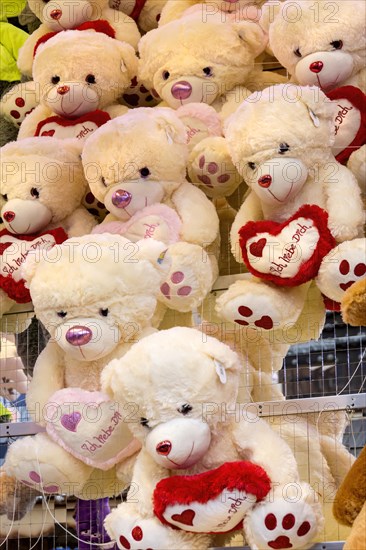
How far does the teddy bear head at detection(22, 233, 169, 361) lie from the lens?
2.20 meters

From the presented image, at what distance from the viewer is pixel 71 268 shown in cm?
223

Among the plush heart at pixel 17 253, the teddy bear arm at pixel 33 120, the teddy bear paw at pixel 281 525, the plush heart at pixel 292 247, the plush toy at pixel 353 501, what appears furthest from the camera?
the teddy bear arm at pixel 33 120

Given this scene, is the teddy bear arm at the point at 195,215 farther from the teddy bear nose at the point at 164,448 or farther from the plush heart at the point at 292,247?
the teddy bear nose at the point at 164,448

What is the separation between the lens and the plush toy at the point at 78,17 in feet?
8.95

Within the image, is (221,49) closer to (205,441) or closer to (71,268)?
(71,268)

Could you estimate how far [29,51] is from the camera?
9.28 ft

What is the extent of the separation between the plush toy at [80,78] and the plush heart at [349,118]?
0.55 meters

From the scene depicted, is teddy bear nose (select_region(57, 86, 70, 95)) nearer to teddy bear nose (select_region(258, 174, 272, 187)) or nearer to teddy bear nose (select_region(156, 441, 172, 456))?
teddy bear nose (select_region(258, 174, 272, 187))

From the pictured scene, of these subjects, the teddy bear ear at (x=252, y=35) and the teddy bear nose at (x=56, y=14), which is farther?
the teddy bear nose at (x=56, y=14)

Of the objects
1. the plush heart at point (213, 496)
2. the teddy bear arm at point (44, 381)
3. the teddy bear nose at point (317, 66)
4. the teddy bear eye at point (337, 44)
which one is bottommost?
the teddy bear arm at point (44, 381)

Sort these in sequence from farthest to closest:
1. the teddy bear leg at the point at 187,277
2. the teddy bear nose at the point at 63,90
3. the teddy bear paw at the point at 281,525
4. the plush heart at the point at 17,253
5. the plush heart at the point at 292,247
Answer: the teddy bear nose at the point at 63,90, the plush heart at the point at 17,253, the teddy bear leg at the point at 187,277, the plush heart at the point at 292,247, the teddy bear paw at the point at 281,525

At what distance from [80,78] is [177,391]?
0.86 m

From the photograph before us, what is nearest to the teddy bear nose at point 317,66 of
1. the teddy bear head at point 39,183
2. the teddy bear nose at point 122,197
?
the teddy bear nose at point 122,197

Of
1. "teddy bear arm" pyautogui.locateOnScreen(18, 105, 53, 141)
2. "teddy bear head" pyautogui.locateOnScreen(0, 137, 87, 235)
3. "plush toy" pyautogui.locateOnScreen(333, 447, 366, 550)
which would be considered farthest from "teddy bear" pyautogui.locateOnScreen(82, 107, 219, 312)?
"plush toy" pyautogui.locateOnScreen(333, 447, 366, 550)
